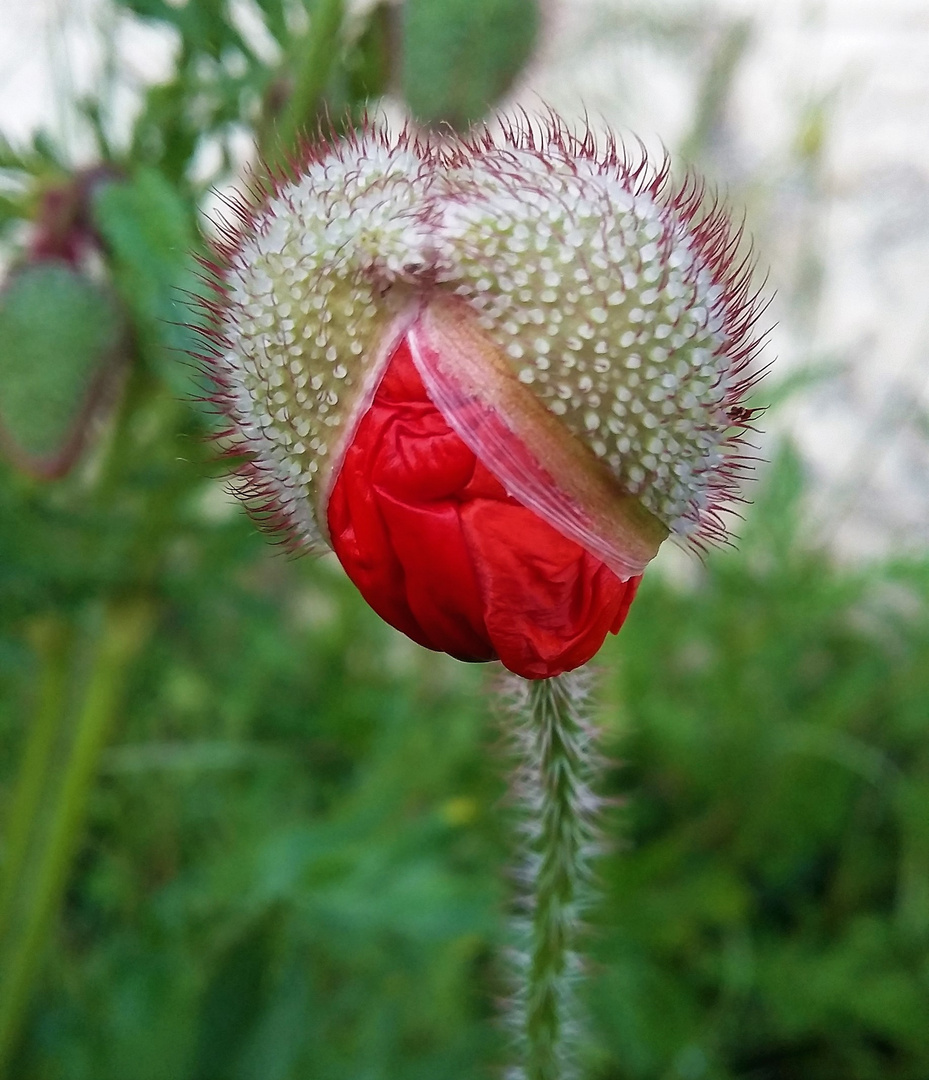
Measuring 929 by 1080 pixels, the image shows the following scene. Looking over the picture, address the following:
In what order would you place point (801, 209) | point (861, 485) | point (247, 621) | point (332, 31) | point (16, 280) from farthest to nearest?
point (801, 209)
point (861, 485)
point (247, 621)
point (16, 280)
point (332, 31)

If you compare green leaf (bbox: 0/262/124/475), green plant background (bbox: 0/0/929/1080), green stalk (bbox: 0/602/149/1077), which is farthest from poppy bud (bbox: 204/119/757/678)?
green stalk (bbox: 0/602/149/1077)

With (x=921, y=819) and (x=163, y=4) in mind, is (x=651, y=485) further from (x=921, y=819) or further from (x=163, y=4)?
(x=921, y=819)

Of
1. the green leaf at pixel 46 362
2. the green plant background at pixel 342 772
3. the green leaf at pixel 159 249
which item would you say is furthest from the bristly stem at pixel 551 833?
the green leaf at pixel 46 362

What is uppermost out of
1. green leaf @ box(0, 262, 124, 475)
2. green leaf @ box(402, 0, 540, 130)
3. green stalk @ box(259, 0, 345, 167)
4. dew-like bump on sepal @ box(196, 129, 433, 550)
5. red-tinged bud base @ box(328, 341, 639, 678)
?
green leaf @ box(402, 0, 540, 130)

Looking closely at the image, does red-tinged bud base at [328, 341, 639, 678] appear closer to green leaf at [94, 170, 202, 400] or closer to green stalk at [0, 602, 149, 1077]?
green leaf at [94, 170, 202, 400]

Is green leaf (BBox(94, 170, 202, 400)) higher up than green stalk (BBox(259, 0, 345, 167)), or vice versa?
green stalk (BBox(259, 0, 345, 167))

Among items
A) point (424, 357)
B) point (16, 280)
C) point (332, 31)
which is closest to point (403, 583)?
point (424, 357)
